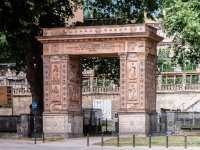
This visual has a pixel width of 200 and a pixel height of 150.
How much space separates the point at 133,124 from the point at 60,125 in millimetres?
4913

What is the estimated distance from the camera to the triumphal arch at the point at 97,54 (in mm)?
43938

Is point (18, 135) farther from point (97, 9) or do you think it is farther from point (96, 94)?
point (96, 94)

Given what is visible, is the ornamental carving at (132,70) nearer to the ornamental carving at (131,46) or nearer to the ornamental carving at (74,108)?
the ornamental carving at (131,46)

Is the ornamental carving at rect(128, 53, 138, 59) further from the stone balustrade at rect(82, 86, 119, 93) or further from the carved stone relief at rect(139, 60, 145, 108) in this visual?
the stone balustrade at rect(82, 86, 119, 93)

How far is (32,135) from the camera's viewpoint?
46188 millimetres

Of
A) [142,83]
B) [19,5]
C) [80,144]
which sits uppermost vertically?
[19,5]

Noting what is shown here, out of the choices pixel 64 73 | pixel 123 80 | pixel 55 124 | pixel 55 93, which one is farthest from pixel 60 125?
pixel 123 80

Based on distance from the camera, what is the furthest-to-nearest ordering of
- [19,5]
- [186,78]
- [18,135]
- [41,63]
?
1. [186,78]
2. [41,63]
3. [18,135]
4. [19,5]

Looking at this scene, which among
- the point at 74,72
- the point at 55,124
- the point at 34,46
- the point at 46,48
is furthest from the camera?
the point at 34,46

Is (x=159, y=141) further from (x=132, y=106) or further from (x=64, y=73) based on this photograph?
(x=64, y=73)

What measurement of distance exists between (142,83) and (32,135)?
331 inches

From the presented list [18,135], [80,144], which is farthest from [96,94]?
[80,144]

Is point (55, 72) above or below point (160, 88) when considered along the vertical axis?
above

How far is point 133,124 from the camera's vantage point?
43.8 meters
